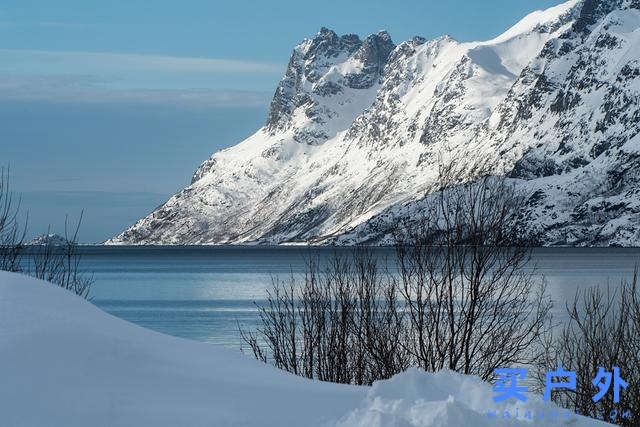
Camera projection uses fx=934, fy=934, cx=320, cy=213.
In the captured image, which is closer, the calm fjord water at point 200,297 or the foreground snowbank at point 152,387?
the foreground snowbank at point 152,387

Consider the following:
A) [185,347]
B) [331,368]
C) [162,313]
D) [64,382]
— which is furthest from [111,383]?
[162,313]

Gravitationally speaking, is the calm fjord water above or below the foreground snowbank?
below

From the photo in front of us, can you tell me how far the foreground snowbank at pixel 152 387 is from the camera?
30.8 feet

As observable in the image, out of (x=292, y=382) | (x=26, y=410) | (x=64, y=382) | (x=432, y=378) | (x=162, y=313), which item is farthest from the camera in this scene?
(x=162, y=313)

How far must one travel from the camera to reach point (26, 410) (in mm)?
9203

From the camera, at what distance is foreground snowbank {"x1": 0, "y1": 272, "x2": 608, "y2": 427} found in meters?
9.38

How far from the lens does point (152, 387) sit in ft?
34.2

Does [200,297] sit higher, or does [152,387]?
[152,387]

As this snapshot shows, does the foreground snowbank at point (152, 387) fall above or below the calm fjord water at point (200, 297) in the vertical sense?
above

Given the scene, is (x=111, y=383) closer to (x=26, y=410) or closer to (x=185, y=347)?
(x=26, y=410)

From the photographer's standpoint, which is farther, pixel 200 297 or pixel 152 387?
pixel 200 297

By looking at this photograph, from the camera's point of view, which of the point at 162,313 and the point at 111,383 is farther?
the point at 162,313

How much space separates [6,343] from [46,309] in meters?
1.42

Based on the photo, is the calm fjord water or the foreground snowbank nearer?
the foreground snowbank
